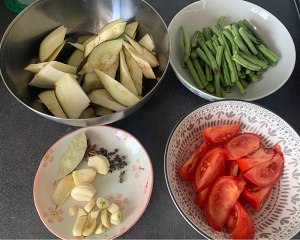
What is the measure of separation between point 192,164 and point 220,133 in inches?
4.5

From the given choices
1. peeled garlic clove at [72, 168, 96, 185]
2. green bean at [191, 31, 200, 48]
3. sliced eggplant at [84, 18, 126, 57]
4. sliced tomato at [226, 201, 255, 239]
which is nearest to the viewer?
sliced tomato at [226, 201, 255, 239]

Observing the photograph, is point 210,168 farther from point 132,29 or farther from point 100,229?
point 132,29

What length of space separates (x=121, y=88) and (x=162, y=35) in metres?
0.22

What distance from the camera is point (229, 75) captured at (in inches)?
40.6

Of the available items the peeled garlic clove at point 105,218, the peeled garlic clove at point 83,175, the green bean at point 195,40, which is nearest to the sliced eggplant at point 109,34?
the green bean at point 195,40

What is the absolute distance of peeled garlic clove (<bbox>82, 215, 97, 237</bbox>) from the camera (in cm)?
79

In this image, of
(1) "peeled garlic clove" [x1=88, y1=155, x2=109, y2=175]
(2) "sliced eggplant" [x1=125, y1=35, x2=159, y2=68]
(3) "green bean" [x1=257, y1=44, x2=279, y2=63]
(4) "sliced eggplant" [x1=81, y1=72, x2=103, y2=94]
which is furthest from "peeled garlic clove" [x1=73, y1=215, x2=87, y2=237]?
(3) "green bean" [x1=257, y1=44, x2=279, y2=63]

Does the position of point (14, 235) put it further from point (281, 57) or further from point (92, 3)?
point (281, 57)

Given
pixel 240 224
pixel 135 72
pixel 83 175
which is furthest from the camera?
pixel 135 72

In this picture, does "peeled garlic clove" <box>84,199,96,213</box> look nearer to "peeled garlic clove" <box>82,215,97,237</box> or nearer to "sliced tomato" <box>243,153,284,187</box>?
"peeled garlic clove" <box>82,215,97,237</box>

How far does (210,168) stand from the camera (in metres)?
0.80

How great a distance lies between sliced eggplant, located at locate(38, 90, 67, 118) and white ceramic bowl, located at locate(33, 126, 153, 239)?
7cm

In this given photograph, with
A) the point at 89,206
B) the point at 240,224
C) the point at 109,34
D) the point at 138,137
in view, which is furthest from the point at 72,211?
the point at 109,34

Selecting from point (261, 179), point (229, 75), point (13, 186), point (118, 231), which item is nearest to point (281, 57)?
point (229, 75)
